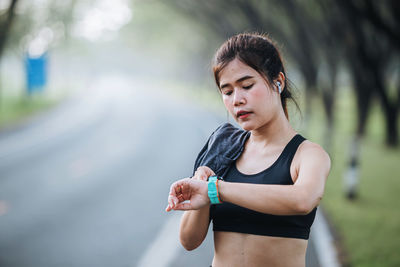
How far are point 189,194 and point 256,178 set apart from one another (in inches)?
11.7

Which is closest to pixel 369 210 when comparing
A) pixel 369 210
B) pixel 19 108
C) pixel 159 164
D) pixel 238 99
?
pixel 369 210

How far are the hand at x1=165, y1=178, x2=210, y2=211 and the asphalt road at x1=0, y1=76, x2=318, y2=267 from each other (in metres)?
4.04

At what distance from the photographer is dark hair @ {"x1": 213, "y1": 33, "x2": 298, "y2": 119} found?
Answer: 69.7 inches

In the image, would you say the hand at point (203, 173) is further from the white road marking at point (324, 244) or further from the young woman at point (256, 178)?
the white road marking at point (324, 244)

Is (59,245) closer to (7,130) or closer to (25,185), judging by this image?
(25,185)

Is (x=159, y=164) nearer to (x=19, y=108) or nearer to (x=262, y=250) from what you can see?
(x=262, y=250)

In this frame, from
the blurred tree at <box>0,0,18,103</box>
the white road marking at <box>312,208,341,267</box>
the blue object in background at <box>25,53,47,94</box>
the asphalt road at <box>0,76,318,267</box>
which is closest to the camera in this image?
the white road marking at <box>312,208,341,267</box>

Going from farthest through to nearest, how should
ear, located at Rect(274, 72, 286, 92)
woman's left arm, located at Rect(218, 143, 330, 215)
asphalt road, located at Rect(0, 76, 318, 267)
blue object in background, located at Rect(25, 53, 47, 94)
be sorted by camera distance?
blue object in background, located at Rect(25, 53, 47, 94) → asphalt road, located at Rect(0, 76, 318, 267) → ear, located at Rect(274, 72, 286, 92) → woman's left arm, located at Rect(218, 143, 330, 215)

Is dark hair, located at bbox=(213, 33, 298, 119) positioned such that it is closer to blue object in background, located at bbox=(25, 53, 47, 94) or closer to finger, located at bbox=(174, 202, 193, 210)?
finger, located at bbox=(174, 202, 193, 210)

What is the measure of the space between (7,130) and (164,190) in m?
11.7

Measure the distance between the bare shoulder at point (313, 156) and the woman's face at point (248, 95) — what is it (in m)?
0.20

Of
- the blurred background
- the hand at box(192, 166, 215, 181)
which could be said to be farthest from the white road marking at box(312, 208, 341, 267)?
the hand at box(192, 166, 215, 181)

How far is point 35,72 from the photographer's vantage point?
27.4 metres

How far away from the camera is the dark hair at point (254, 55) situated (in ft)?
5.81
